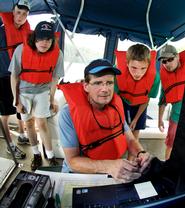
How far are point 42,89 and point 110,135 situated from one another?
41.3 inches

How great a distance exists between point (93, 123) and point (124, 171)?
0.50 m

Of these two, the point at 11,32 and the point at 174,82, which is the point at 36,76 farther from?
the point at 174,82

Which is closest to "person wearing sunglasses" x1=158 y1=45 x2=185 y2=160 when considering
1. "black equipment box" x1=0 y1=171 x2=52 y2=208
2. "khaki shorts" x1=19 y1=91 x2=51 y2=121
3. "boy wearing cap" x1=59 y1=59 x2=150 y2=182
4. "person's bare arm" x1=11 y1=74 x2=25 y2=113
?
"boy wearing cap" x1=59 y1=59 x2=150 y2=182

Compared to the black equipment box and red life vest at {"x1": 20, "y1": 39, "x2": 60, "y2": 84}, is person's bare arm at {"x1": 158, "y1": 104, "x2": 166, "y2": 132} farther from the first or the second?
the black equipment box

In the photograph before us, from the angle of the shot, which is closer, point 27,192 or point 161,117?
point 27,192

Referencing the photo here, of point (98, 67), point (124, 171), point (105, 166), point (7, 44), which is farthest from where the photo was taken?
point (7, 44)

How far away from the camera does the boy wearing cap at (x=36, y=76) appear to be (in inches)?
84.4

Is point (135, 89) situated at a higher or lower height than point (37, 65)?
lower

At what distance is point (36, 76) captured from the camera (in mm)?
2266

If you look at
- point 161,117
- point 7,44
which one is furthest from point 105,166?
point 7,44

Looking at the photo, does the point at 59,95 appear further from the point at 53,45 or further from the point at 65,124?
the point at 65,124

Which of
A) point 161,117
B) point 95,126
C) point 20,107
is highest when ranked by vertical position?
point 95,126

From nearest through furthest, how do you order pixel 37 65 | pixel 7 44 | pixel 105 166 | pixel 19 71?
pixel 105 166 → pixel 19 71 → pixel 37 65 → pixel 7 44

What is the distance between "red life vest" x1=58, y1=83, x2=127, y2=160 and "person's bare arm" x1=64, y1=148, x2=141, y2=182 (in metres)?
0.09
